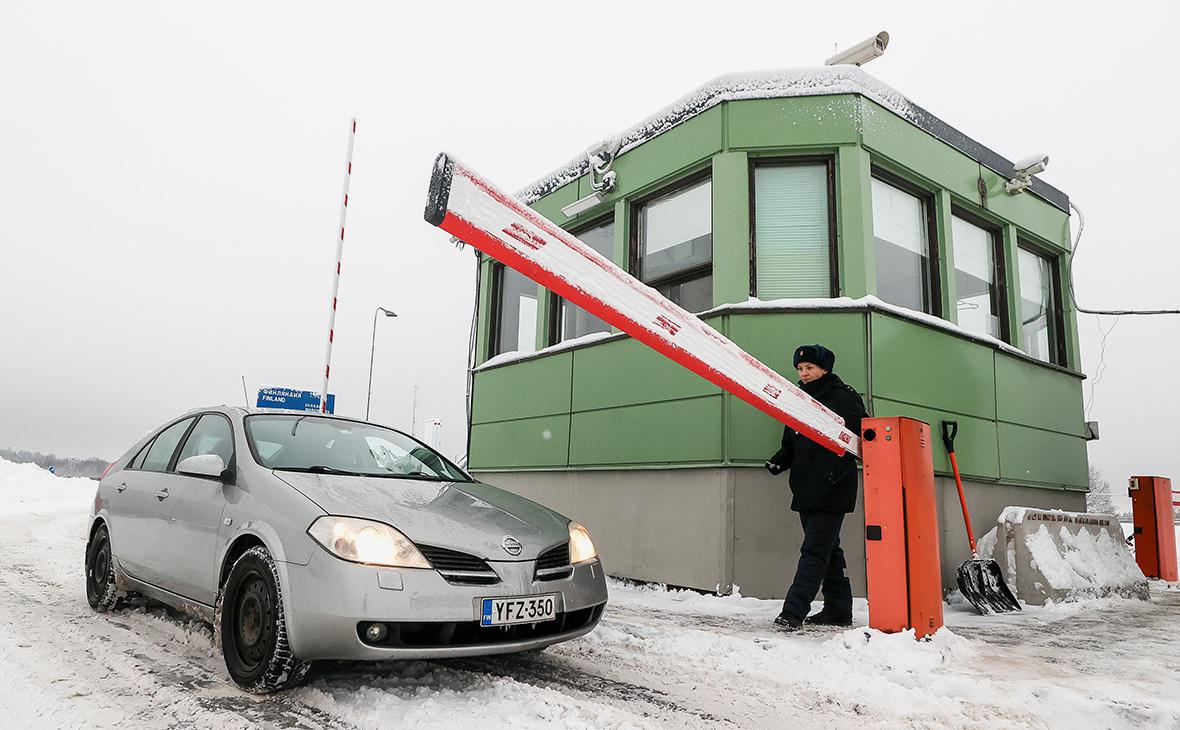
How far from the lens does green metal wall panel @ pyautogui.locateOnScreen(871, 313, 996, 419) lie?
22.2 feet

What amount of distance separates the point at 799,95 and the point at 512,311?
506 centimetres

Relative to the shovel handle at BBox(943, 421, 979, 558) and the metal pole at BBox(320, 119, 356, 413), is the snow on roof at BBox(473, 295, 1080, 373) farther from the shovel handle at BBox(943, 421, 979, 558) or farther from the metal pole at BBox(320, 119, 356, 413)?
the metal pole at BBox(320, 119, 356, 413)

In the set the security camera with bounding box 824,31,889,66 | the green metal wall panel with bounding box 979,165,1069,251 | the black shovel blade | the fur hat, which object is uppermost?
the security camera with bounding box 824,31,889,66

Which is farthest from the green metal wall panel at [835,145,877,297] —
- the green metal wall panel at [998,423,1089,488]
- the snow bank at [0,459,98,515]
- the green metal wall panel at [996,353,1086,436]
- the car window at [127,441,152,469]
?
the snow bank at [0,459,98,515]

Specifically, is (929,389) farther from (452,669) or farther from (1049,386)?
(452,669)

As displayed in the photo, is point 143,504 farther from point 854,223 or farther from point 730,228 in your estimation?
point 854,223

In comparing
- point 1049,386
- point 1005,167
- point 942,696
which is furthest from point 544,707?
point 1005,167

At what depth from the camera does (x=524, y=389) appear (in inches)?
371

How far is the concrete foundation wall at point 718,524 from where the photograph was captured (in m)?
6.42

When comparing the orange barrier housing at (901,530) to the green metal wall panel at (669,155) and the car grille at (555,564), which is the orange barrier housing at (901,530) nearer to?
the car grille at (555,564)

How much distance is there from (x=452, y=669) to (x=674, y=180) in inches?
229

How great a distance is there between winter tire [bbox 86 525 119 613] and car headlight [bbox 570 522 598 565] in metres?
3.21

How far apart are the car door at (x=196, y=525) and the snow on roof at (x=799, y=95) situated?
558cm

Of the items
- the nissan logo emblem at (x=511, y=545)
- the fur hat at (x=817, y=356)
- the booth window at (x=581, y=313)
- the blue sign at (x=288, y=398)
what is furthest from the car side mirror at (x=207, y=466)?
the blue sign at (x=288, y=398)
